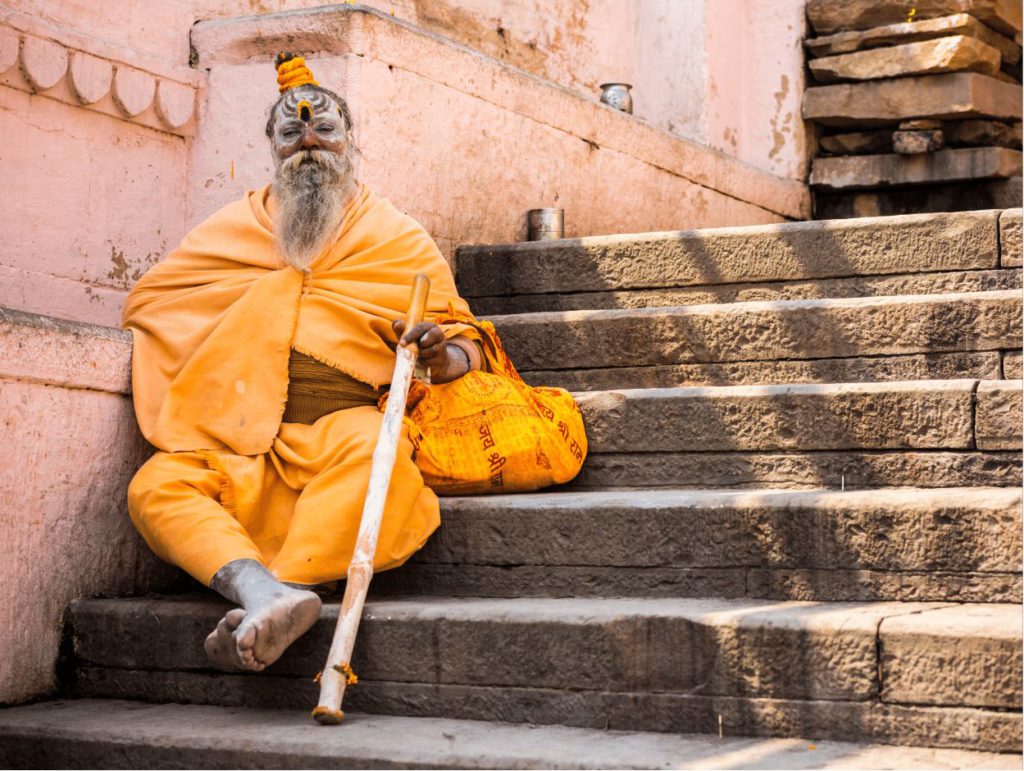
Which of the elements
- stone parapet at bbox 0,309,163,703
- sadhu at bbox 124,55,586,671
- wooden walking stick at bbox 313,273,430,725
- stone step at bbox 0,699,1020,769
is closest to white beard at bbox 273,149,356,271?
sadhu at bbox 124,55,586,671

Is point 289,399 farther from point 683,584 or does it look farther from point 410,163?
point 410,163

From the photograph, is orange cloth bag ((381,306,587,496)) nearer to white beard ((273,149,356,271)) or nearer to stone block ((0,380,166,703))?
white beard ((273,149,356,271))

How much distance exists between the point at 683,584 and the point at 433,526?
74 centimetres

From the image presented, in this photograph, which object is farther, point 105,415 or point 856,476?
point 105,415

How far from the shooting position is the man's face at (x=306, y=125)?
468cm

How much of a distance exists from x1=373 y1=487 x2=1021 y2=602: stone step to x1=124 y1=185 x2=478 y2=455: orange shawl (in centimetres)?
61

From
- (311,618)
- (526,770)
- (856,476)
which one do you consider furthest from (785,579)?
(311,618)

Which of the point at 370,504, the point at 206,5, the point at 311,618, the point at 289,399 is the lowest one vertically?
the point at 311,618

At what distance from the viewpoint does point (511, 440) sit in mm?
4355

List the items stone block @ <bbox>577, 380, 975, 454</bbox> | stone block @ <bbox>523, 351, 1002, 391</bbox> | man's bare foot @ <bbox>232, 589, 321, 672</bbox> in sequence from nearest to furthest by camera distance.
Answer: man's bare foot @ <bbox>232, 589, 321, 672</bbox> < stone block @ <bbox>577, 380, 975, 454</bbox> < stone block @ <bbox>523, 351, 1002, 391</bbox>

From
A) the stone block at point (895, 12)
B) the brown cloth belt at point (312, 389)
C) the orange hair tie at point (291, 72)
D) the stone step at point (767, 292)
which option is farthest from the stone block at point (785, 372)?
the stone block at point (895, 12)

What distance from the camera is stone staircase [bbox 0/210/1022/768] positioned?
3244mm

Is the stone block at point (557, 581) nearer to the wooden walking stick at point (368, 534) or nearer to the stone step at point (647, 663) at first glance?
the stone step at point (647, 663)

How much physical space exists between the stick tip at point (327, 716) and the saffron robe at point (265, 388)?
1.64ft
